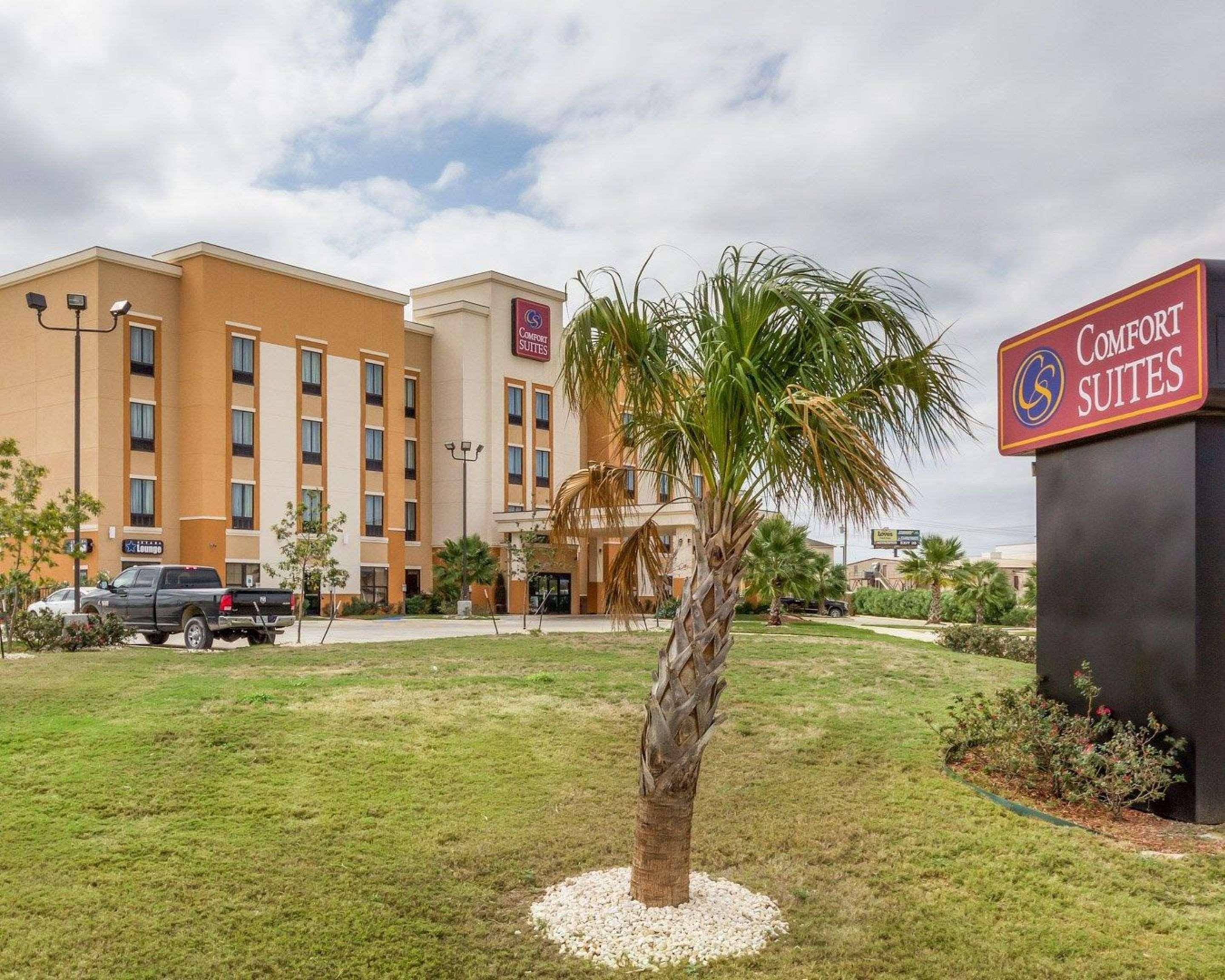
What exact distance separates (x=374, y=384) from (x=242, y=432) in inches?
312

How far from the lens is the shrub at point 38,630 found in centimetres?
1944

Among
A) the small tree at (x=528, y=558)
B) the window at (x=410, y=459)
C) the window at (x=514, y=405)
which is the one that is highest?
the window at (x=514, y=405)

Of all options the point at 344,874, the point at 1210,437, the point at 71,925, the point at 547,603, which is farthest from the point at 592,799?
the point at 547,603

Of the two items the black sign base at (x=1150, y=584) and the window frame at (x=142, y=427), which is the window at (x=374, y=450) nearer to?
the window frame at (x=142, y=427)

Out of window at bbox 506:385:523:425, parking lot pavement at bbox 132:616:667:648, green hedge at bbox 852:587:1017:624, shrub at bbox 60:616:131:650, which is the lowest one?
green hedge at bbox 852:587:1017:624

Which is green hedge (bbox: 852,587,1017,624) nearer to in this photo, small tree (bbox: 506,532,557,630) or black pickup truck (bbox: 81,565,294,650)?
small tree (bbox: 506,532,557,630)

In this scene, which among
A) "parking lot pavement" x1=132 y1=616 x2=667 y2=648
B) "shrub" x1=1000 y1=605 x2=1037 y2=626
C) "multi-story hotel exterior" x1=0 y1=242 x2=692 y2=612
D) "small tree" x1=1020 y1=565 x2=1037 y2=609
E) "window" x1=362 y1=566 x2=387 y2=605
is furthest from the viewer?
"window" x1=362 y1=566 x2=387 y2=605

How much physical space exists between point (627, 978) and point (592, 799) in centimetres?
335

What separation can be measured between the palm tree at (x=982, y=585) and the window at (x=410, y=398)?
2826cm

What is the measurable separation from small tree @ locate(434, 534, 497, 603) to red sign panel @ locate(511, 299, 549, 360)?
11317mm

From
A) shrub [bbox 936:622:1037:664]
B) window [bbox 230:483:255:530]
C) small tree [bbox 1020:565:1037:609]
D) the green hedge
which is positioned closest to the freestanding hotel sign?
shrub [bbox 936:622:1037:664]

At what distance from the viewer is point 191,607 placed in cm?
2245

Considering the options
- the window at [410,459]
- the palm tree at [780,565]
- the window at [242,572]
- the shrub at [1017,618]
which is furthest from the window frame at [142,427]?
the shrub at [1017,618]

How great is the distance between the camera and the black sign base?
863 centimetres
